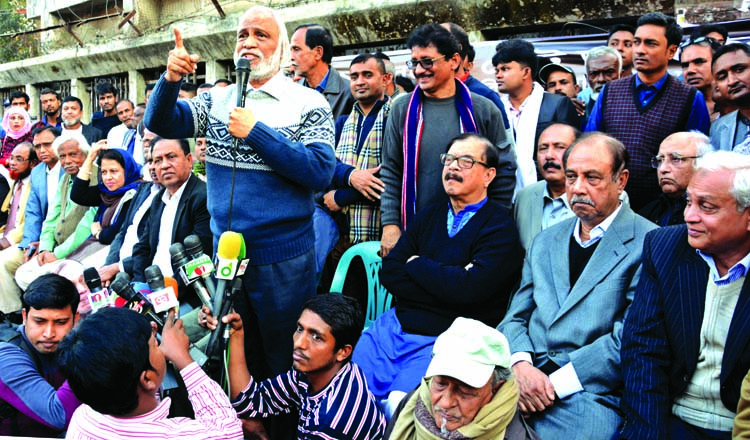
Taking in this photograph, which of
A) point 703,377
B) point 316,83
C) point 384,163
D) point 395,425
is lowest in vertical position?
point 395,425

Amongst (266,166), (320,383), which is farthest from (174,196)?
(320,383)

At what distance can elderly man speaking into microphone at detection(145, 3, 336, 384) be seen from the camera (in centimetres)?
326

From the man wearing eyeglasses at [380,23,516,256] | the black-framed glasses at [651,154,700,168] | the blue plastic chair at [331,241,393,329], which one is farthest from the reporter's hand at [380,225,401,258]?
the black-framed glasses at [651,154,700,168]

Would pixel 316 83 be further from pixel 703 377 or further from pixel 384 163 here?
pixel 703 377

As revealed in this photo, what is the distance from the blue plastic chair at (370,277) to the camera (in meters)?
4.36

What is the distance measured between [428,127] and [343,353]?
1.57 meters

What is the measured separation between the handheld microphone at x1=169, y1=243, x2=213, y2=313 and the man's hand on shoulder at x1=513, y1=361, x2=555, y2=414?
4.44ft

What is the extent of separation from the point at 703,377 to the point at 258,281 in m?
1.97

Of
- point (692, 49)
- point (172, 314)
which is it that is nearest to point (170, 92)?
point (172, 314)

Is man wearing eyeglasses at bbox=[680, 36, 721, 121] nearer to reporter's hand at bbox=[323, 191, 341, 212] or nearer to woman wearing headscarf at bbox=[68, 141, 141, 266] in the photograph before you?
reporter's hand at bbox=[323, 191, 341, 212]

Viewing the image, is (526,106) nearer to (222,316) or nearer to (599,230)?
(599,230)

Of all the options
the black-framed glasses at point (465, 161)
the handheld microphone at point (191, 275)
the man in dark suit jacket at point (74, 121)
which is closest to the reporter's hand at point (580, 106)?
the black-framed glasses at point (465, 161)

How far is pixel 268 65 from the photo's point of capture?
3.32 metres

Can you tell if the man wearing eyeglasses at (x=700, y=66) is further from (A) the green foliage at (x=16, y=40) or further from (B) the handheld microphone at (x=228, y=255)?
(A) the green foliage at (x=16, y=40)
